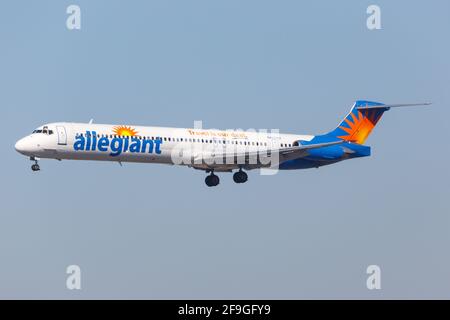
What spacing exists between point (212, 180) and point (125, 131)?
24.0ft

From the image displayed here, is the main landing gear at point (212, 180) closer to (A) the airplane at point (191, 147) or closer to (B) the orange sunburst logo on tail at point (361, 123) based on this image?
(A) the airplane at point (191, 147)

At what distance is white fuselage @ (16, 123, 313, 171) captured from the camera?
235 feet

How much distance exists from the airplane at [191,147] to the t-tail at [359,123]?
1073 mm

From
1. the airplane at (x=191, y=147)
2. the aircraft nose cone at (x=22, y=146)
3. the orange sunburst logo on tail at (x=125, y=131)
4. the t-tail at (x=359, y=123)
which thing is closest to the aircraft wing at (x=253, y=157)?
the airplane at (x=191, y=147)

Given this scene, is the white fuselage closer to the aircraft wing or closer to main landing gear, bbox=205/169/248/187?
the aircraft wing

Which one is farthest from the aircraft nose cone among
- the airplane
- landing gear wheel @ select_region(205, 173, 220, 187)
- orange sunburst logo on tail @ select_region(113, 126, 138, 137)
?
landing gear wheel @ select_region(205, 173, 220, 187)

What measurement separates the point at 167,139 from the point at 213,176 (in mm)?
5068

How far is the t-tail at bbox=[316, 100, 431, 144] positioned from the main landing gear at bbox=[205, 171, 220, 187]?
9.64 meters

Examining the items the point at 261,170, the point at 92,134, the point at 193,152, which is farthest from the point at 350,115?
the point at 92,134

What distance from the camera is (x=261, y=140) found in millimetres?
77312

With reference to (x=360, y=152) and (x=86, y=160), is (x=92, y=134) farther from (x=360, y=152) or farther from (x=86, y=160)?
(x=360, y=152)

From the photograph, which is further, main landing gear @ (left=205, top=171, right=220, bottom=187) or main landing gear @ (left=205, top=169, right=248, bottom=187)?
main landing gear @ (left=205, top=171, right=220, bottom=187)

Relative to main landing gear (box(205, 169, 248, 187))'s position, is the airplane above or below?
above

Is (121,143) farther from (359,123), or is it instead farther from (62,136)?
(359,123)
